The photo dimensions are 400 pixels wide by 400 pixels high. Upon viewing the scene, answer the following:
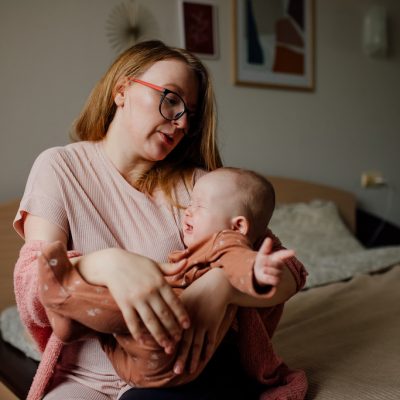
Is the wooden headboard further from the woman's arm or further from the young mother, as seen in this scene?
the woman's arm

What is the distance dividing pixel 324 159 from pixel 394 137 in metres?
0.66

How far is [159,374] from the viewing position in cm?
78

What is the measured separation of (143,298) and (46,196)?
387mm

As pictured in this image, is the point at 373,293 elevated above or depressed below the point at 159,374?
below

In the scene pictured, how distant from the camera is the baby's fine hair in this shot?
3.22ft

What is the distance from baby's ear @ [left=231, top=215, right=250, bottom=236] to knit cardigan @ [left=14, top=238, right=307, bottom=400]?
0.40 ft

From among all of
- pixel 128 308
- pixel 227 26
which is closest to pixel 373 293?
pixel 128 308

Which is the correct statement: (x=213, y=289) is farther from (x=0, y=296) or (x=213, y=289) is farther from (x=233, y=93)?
(x=233, y=93)

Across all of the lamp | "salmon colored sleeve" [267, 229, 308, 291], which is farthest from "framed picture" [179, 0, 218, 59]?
"salmon colored sleeve" [267, 229, 308, 291]

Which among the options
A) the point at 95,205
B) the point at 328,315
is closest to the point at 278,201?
the point at 328,315

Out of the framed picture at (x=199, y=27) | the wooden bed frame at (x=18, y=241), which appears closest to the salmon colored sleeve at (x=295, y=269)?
the wooden bed frame at (x=18, y=241)

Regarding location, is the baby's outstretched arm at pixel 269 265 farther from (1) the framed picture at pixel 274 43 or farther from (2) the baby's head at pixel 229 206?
(1) the framed picture at pixel 274 43

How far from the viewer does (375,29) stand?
10.3 feet

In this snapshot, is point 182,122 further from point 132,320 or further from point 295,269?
point 132,320
